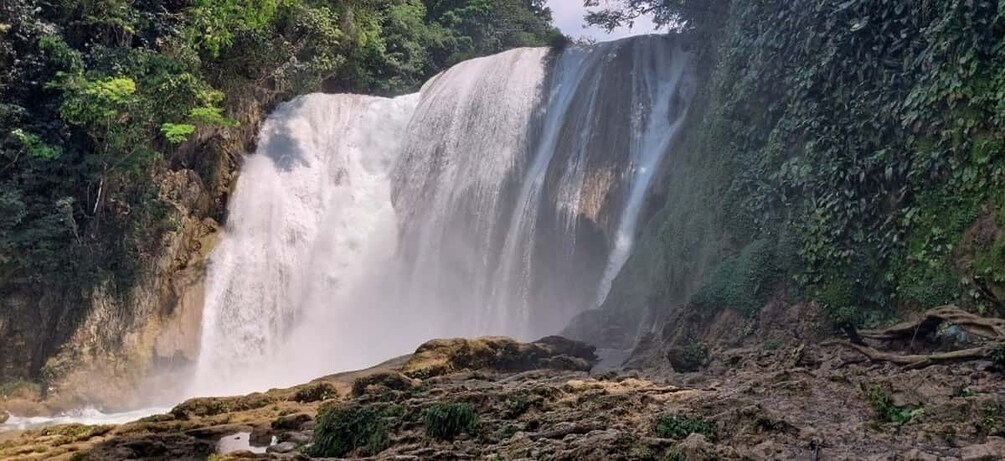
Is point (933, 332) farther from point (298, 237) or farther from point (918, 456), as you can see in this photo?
point (298, 237)

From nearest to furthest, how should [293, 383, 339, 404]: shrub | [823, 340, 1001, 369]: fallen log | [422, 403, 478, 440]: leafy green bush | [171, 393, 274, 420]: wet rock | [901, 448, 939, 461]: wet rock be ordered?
[901, 448, 939, 461]: wet rock
[823, 340, 1001, 369]: fallen log
[422, 403, 478, 440]: leafy green bush
[171, 393, 274, 420]: wet rock
[293, 383, 339, 404]: shrub

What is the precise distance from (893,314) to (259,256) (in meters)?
18.1

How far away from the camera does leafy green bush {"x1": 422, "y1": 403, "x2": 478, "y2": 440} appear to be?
296 inches

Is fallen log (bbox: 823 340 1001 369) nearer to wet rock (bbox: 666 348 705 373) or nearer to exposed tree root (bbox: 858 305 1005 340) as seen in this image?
exposed tree root (bbox: 858 305 1005 340)

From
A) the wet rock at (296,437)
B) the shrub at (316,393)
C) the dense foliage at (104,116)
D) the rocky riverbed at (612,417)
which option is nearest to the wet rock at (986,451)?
the rocky riverbed at (612,417)

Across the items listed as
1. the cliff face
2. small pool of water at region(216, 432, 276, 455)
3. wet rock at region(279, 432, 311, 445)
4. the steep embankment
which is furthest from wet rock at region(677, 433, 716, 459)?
the cliff face

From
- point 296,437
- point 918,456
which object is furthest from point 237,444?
point 918,456

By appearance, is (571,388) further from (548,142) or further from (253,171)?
(253,171)

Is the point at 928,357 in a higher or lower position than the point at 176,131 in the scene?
lower

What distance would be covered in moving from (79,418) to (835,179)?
16.7m

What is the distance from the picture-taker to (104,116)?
17719mm

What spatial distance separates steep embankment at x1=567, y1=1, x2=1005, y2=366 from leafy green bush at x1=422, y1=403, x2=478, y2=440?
5630 mm

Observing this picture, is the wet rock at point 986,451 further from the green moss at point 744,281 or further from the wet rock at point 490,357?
the wet rock at point 490,357

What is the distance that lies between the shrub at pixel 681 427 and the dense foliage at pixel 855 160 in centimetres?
466
